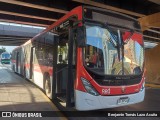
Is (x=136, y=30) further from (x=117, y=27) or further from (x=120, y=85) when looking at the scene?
(x=120, y=85)

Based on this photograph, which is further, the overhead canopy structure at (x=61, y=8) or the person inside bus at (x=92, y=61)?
the overhead canopy structure at (x=61, y=8)

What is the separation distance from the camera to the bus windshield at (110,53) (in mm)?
6539

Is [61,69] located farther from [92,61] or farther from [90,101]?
[90,101]

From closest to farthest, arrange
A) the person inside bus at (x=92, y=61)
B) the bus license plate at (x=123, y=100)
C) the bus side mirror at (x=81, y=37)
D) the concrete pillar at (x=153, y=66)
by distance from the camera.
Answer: the bus side mirror at (x=81, y=37)
the person inside bus at (x=92, y=61)
the bus license plate at (x=123, y=100)
the concrete pillar at (x=153, y=66)

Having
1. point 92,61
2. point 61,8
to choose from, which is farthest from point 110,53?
point 61,8

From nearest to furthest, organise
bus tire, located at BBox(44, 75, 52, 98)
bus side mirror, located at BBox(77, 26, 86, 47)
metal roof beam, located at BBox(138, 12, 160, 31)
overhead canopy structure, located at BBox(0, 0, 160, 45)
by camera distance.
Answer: bus side mirror, located at BBox(77, 26, 86, 47)
bus tire, located at BBox(44, 75, 52, 98)
overhead canopy structure, located at BBox(0, 0, 160, 45)
metal roof beam, located at BBox(138, 12, 160, 31)

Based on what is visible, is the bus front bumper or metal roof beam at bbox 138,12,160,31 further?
metal roof beam at bbox 138,12,160,31

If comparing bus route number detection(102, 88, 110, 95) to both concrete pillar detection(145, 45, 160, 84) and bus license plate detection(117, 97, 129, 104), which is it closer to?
bus license plate detection(117, 97, 129, 104)

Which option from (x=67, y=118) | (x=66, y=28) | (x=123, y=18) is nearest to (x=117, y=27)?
(x=123, y=18)

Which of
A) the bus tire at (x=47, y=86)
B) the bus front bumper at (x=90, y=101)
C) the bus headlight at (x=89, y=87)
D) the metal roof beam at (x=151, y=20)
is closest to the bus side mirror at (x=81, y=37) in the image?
the bus headlight at (x=89, y=87)

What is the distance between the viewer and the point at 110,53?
677 cm

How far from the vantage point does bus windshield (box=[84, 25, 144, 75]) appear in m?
6.54

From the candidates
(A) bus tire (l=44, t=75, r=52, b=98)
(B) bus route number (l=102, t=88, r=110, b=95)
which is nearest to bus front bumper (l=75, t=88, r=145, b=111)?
(B) bus route number (l=102, t=88, r=110, b=95)

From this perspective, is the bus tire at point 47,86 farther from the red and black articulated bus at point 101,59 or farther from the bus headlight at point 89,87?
the bus headlight at point 89,87
